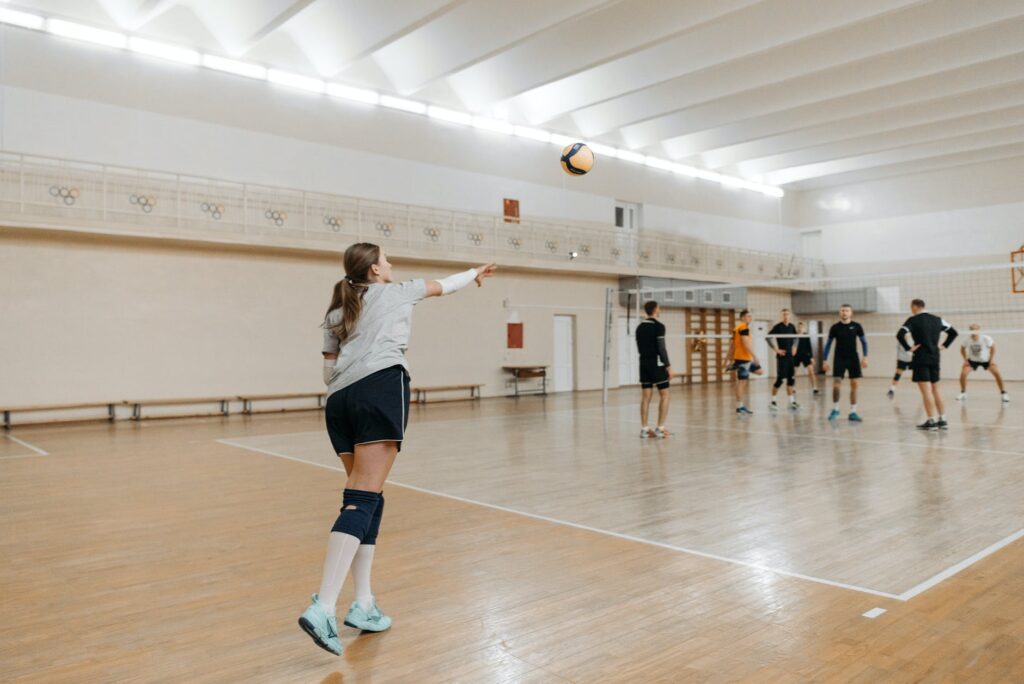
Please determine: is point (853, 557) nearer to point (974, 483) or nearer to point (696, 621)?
point (696, 621)

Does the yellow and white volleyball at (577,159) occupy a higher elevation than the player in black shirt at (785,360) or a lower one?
higher

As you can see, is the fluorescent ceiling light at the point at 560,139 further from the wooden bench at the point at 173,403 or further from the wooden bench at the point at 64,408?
the wooden bench at the point at 64,408

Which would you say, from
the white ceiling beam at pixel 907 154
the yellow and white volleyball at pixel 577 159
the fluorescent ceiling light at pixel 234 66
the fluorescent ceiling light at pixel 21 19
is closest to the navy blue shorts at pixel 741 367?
the yellow and white volleyball at pixel 577 159

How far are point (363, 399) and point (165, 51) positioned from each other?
1485cm

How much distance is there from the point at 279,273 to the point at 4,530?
11.0 metres

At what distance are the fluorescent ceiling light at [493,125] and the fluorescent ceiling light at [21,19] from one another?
969cm

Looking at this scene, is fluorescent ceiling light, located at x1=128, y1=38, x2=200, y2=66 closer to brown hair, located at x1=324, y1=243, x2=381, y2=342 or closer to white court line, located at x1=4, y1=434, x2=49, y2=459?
white court line, located at x1=4, y1=434, x2=49, y2=459

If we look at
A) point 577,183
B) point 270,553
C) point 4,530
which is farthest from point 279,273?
point 270,553

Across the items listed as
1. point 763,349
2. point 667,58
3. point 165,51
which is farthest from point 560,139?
point 763,349

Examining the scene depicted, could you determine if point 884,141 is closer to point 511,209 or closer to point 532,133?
point 532,133

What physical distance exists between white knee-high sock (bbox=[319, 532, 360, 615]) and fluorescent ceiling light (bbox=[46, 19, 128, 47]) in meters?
14.8

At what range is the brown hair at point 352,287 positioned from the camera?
2850 mm

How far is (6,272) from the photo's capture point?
494 inches

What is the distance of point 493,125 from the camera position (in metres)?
19.6
